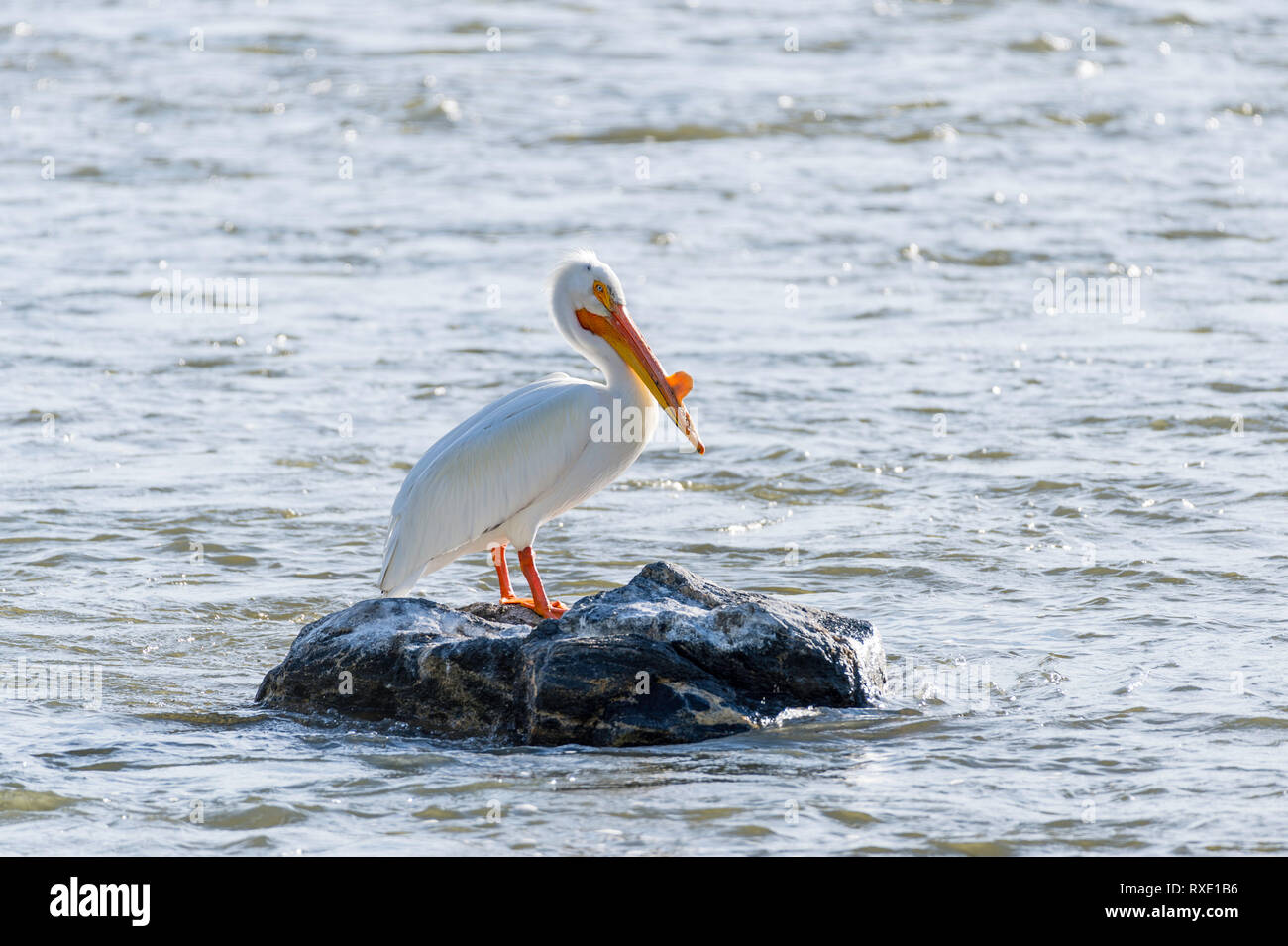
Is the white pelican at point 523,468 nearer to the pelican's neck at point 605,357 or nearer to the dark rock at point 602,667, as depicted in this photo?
the pelican's neck at point 605,357

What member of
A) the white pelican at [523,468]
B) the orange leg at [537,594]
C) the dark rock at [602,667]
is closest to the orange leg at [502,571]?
the white pelican at [523,468]

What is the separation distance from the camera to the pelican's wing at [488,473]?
265 inches

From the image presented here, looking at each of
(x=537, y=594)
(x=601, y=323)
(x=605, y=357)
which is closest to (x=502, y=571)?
(x=537, y=594)

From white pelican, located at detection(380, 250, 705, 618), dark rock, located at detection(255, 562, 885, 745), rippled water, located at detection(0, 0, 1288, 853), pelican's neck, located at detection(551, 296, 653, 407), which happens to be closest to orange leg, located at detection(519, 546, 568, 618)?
white pelican, located at detection(380, 250, 705, 618)

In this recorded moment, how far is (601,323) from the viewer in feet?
23.2

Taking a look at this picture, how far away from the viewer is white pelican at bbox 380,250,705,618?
6.74 metres

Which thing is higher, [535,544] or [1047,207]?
[1047,207]

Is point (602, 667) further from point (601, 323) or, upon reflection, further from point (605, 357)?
point (601, 323)

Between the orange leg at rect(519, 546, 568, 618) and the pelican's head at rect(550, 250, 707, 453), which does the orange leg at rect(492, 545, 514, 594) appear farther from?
the pelican's head at rect(550, 250, 707, 453)

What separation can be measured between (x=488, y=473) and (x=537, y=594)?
522 millimetres
